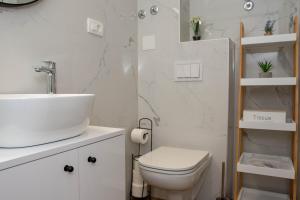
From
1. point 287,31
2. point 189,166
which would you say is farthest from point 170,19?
point 189,166

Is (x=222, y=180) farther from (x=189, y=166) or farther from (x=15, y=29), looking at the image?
(x=15, y=29)

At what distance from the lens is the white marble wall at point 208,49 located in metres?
1.67

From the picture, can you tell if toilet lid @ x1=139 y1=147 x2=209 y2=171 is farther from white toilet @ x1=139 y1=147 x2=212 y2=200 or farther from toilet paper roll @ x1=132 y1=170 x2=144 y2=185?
toilet paper roll @ x1=132 y1=170 x2=144 y2=185

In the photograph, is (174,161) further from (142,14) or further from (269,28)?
(142,14)

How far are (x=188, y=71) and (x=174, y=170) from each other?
80 centimetres

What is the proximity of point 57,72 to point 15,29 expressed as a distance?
0.28 meters

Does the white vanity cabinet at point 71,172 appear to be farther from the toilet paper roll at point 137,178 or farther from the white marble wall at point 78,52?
the toilet paper roll at point 137,178

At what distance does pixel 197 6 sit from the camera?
6.41ft

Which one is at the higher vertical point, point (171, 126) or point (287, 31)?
point (287, 31)

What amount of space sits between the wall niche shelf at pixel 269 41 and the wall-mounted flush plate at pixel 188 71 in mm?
364

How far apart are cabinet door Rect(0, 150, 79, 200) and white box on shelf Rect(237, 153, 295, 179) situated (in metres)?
1.12

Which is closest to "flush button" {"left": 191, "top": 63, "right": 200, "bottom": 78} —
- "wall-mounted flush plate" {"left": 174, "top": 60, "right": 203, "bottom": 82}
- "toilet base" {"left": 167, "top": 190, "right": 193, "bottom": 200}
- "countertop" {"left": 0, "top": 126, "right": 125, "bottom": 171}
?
"wall-mounted flush plate" {"left": 174, "top": 60, "right": 203, "bottom": 82}

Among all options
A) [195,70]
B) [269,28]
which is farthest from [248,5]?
[195,70]

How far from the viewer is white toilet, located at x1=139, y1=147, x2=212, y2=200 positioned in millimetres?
1303
